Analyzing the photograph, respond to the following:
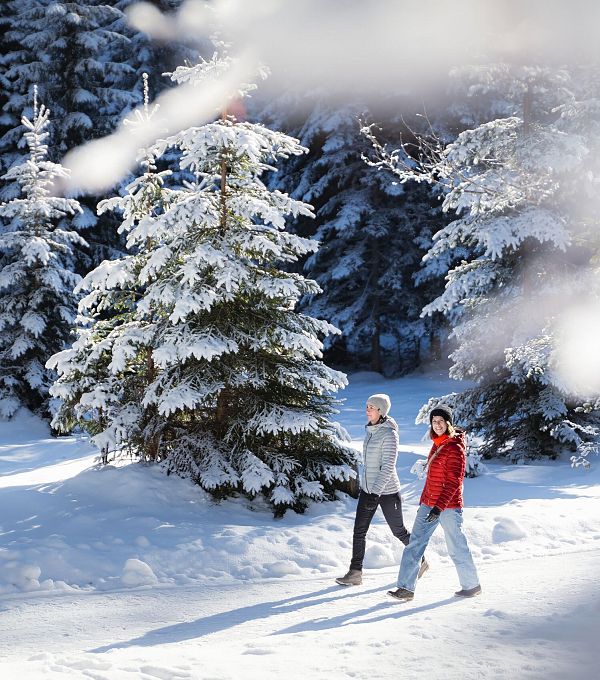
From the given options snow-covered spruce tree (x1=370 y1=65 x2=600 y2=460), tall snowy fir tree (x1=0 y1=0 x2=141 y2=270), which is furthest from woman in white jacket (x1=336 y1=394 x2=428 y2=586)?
tall snowy fir tree (x1=0 y1=0 x2=141 y2=270)

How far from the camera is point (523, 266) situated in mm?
12836

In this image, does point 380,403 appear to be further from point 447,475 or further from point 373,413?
point 447,475

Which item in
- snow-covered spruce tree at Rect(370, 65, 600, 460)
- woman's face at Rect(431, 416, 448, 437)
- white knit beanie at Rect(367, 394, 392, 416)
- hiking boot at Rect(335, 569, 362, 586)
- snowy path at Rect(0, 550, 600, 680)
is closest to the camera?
snowy path at Rect(0, 550, 600, 680)

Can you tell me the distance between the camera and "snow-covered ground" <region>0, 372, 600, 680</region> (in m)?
4.64

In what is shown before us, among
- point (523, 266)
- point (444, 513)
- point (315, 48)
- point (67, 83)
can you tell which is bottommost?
point (444, 513)

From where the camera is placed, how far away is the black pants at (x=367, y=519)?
686cm

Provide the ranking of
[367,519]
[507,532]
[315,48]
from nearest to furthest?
[367,519] < [507,532] < [315,48]

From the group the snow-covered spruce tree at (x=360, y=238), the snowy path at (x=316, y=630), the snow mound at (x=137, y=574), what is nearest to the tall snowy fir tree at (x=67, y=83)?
the snow-covered spruce tree at (x=360, y=238)

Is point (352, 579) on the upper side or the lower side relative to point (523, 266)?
lower

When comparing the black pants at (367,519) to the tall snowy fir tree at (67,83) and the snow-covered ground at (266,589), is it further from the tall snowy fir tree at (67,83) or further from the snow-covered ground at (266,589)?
the tall snowy fir tree at (67,83)

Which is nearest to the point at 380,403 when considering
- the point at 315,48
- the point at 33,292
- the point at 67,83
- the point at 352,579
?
the point at 352,579

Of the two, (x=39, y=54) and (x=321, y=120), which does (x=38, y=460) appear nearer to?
(x=39, y=54)

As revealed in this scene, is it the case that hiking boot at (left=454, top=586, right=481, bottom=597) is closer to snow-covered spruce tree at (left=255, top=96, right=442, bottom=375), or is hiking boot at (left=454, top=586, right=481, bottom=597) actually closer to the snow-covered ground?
the snow-covered ground

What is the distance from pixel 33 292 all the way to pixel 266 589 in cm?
1320
